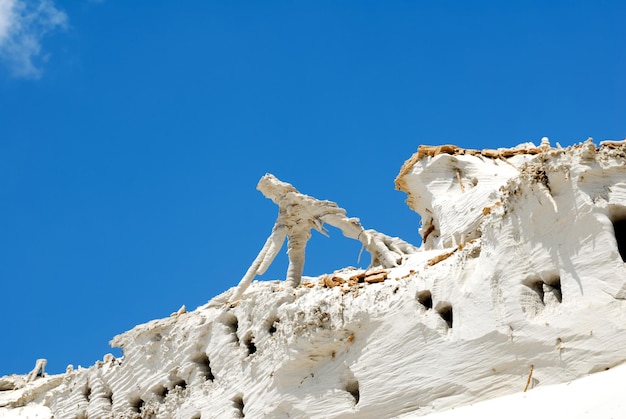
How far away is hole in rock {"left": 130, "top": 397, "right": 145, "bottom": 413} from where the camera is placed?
26.9 meters

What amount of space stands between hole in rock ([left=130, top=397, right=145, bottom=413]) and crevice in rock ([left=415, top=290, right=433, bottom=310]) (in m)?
8.82

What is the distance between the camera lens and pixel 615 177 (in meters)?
19.0

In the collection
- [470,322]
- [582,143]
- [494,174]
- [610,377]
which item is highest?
[494,174]

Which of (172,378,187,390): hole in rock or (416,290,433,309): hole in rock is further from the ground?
(172,378,187,390): hole in rock

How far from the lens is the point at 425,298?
2139cm

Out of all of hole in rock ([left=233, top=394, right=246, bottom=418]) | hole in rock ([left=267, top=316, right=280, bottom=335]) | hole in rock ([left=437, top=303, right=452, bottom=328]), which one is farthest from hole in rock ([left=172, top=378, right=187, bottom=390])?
hole in rock ([left=437, top=303, right=452, bottom=328])

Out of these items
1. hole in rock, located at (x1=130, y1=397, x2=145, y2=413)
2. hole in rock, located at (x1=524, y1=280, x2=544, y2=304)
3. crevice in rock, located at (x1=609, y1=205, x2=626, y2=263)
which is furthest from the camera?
hole in rock, located at (x1=130, y1=397, x2=145, y2=413)

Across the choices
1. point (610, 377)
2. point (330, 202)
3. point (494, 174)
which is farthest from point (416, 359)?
point (494, 174)

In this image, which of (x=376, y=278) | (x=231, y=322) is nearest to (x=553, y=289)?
(x=376, y=278)

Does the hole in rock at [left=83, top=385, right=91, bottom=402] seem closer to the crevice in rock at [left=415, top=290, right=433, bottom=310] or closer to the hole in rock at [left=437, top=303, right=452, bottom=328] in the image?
the crevice in rock at [left=415, top=290, right=433, bottom=310]

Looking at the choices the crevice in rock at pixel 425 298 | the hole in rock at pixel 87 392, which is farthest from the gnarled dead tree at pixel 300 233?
the crevice in rock at pixel 425 298

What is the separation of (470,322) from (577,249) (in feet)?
7.97

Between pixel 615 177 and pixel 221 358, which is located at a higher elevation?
pixel 221 358

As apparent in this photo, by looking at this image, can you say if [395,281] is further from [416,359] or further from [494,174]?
[494,174]
